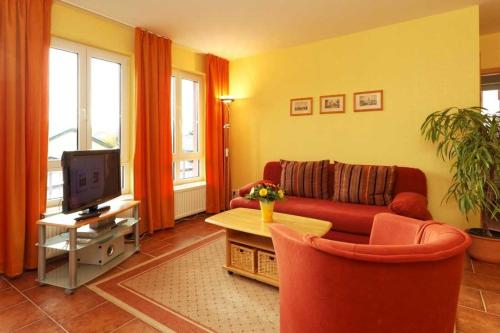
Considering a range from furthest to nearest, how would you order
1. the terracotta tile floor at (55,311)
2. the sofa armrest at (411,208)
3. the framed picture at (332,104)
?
the framed picture at (332,104), the sofa armrest at (411,208), the terracotta tile floor at (55,311)

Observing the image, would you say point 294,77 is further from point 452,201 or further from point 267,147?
point 452,201

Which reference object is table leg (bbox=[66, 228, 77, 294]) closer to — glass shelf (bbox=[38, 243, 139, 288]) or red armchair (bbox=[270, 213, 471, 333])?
glass shelf (bbox=[38, 243, 139, 288])

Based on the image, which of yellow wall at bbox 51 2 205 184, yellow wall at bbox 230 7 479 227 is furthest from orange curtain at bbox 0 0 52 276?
yellow wall at bbox 230 7 479 227

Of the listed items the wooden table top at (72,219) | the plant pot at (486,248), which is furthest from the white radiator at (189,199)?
the plant pot at (486,248)

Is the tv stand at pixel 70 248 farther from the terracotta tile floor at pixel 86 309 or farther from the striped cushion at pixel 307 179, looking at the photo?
the striped cushion at pixel 307 179

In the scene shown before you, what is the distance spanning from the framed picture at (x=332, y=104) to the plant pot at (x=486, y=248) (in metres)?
2.10

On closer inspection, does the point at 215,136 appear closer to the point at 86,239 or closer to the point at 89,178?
the point at 89,178

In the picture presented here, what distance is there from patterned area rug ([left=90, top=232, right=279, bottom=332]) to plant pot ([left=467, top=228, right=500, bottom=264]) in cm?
213

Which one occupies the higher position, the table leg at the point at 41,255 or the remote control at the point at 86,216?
the remote control at the point at 86,216

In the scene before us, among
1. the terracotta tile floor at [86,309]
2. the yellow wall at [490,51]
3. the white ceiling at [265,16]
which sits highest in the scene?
the white ceiling at [265,16]

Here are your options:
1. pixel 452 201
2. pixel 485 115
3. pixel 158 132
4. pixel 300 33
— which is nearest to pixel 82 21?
pixel 158 132

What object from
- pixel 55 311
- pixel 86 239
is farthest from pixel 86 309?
pixel 86 239

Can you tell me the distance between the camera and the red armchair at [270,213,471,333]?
101 centimetres

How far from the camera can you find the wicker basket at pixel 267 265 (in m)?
2.34
